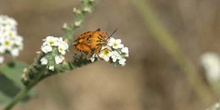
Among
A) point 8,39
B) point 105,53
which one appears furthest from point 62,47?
point 8,39

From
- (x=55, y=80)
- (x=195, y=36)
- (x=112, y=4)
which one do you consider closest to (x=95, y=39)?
(x=55, y=80)

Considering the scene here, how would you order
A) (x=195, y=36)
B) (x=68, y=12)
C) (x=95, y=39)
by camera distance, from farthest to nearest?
(x=68, y=12) < (x=195, y=36) < (x=95, y=39)

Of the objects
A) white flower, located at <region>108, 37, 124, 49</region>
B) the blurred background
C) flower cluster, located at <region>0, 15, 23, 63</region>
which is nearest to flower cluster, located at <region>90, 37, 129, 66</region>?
white flower, located at <region>108, 37, 124, 49</region>

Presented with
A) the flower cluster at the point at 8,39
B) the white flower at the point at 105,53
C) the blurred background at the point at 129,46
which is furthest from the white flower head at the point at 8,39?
the blurred background at the point at 129,46

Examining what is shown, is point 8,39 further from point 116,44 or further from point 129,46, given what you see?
point 129,46

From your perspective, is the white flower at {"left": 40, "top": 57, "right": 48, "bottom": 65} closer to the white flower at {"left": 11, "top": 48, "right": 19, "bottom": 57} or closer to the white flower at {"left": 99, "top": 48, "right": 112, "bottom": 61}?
the white flower at {"left": 99, "top": 48, "right": 112, "bottom": 61}

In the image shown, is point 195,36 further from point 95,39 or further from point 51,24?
point 95,39

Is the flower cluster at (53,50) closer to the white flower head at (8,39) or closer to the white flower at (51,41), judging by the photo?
the white flower at (51,41)
